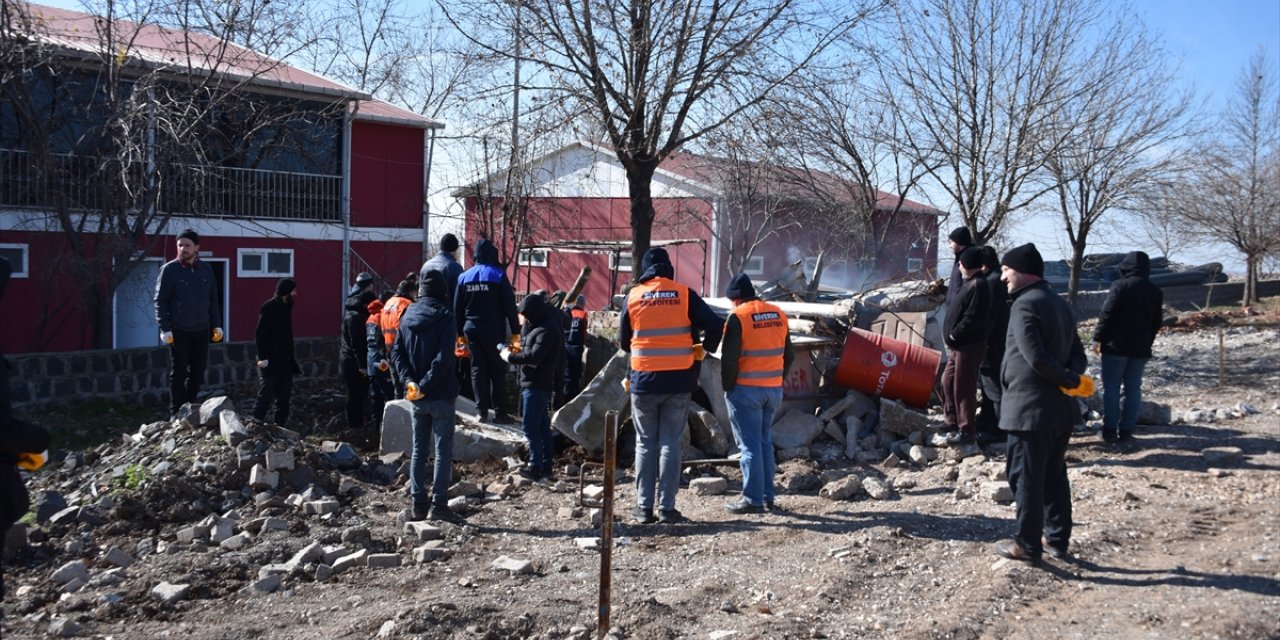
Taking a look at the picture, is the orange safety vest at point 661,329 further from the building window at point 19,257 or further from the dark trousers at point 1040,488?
the building window at point 19,257

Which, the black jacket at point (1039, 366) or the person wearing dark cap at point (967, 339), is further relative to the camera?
the person wearing dark cap at point (967, 339)

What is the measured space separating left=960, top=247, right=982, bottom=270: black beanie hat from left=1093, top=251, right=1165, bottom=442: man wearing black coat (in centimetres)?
143

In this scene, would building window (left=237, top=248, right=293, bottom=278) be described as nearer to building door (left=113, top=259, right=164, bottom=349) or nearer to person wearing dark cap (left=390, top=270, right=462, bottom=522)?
building door (left=113, top=259, right=164, bottom=349)

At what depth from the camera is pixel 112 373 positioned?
12.9m

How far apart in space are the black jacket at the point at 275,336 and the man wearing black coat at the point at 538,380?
3.11m

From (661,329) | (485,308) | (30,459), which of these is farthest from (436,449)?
(30,459)

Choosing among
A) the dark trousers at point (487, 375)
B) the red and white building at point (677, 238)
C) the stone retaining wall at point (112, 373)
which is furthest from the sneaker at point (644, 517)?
the red and white building at point (677, 238)

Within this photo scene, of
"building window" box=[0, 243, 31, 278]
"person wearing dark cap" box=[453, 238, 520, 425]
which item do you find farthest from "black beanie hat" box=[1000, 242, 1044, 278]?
"building window" box=[0, 243, 31, 278]

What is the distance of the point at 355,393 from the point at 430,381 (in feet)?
16.1

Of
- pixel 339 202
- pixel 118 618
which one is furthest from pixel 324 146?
pixel 118 618

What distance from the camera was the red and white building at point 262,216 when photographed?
50.2 ft

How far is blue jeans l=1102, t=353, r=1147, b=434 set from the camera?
9.22 m

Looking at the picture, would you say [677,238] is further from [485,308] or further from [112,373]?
[485,308]

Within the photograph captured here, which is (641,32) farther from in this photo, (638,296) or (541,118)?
(638,296)
